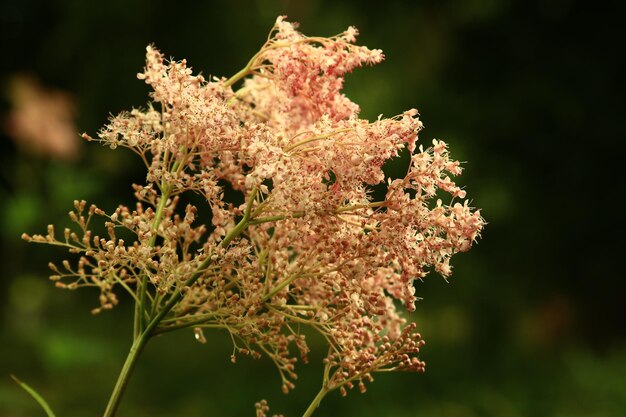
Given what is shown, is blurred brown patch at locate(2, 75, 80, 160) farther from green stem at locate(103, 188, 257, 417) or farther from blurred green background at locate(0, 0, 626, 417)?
green stem at locate(103, 188, 257, 417)

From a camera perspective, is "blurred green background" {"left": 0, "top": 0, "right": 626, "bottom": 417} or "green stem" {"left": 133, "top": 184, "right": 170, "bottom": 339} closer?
"green stem" {"left": 133, "top": 184, "right": 170, "bottom": 339}

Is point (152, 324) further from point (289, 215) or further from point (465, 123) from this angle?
point (465, 123)

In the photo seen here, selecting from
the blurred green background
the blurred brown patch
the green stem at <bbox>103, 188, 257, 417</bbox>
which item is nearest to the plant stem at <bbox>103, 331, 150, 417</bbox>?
the green stem at <bbox>103, 188, 257, 417</bbox>

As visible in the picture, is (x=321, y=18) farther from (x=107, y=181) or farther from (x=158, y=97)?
(x=158, y=97)

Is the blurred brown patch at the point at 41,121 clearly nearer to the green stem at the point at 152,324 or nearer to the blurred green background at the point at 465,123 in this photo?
the blurred green background at the point at 465,123

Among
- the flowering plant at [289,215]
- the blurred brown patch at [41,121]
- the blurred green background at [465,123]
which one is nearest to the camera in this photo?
the flowering plant at [289,215]

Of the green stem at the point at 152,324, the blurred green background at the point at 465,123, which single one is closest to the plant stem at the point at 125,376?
the green stem at the point at 152,324

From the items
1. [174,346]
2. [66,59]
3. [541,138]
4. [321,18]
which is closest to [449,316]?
[541,138]
